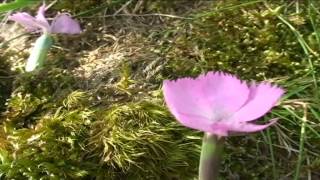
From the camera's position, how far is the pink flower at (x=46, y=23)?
4.52ft

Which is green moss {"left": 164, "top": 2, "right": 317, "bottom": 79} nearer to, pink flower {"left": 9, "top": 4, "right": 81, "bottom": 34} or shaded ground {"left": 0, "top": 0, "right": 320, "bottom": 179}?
shaded ground {"left": 0, "top": 0, "right": 320, "bottom": 179}

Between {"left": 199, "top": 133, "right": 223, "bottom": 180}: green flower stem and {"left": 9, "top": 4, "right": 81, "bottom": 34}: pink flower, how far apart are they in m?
0.59

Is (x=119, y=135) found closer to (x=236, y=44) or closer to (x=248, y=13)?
(x=236, y=44)

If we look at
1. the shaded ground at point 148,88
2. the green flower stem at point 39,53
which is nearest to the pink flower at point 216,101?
the shaded ground at point 148,88

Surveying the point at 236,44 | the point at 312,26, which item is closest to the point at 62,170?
the point at 236,44

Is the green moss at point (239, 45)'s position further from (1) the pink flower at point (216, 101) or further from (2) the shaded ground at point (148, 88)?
(1) the pink flower at point (216, 101)

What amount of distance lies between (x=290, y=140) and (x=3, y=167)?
50 centimetres

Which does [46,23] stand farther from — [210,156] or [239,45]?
[210,156]

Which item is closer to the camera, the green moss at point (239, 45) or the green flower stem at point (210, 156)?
the green flower stem at point (210, 156)

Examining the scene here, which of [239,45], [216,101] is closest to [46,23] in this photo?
[239,45]

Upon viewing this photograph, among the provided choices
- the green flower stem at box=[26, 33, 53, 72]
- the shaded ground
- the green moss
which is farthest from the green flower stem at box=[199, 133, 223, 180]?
the green flower stem at box=[26, 33, 53, 72]

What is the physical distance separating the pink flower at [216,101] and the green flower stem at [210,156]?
26 mm

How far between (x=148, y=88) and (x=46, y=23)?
0.87 feet

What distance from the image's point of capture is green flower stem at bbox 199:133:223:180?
895 millimetres
